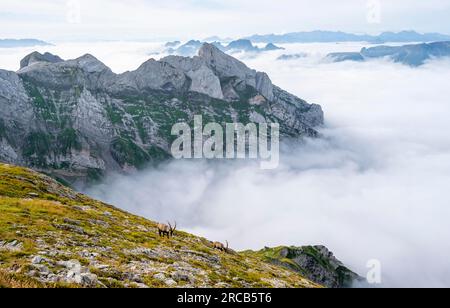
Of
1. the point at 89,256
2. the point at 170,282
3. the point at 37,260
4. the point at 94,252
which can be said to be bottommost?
the point at 170,282

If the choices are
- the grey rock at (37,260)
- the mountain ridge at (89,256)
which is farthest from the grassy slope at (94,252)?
the grey rock at (37,260)

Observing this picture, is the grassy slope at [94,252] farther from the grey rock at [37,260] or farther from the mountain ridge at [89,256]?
the grey rock at [37,260]

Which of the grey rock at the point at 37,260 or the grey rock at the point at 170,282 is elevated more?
the grey rock at the point at 37,260

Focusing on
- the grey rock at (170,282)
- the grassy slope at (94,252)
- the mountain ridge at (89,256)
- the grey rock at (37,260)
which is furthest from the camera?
the grey rock at (170,282)

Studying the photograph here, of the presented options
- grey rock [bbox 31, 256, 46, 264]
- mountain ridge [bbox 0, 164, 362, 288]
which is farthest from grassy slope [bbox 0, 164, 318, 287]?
grey rock [bbox 31, 256, 46, 264]

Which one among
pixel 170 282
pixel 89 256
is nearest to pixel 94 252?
pixel 89 256

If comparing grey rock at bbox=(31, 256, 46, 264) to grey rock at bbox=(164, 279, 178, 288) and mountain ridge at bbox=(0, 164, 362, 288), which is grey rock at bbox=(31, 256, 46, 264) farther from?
grey rock at bbox=(164, 279, 178, 288)

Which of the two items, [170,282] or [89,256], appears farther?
[89,256]

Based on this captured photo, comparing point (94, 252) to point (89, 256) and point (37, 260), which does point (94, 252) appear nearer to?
point (89, 256)

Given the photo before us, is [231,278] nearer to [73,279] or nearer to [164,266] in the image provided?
[164,266]

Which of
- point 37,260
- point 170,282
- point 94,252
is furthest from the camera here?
point 94,252

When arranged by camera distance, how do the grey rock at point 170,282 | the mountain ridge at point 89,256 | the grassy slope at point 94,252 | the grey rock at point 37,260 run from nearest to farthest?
the mountain ridge at point 89,256, the grassy slope at point 94,252, the grey rock at point 37,260, the grey rock at point 170,282
